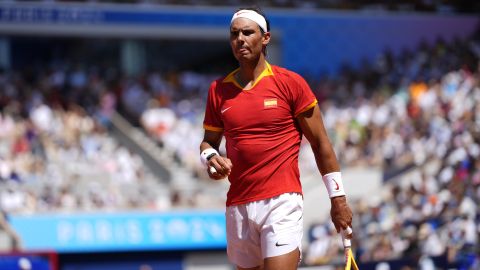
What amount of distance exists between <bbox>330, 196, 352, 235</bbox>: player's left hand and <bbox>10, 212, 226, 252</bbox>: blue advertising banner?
14.4 meters

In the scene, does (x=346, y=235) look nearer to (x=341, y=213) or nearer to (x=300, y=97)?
(x=341, y=213)

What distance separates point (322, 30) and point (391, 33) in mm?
1918

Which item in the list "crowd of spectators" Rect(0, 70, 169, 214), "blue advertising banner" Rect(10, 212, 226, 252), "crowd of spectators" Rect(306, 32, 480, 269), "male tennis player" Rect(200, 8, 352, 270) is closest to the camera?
"male tennis player" Rect(200, 8, 352, 270)

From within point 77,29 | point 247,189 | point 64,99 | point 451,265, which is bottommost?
point 451,265

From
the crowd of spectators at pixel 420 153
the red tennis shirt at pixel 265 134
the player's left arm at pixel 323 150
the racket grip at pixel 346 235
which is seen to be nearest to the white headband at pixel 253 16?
the red tennis shirt at pixel 265 134

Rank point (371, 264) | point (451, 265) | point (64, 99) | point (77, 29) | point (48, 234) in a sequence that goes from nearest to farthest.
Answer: point (371, 264) < point (451, 265) < point (48, 234) < point (64, 99) < point (77, 29)

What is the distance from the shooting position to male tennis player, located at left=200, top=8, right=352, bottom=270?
21.5 ft

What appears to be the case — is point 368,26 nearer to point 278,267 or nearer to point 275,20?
point 275,20

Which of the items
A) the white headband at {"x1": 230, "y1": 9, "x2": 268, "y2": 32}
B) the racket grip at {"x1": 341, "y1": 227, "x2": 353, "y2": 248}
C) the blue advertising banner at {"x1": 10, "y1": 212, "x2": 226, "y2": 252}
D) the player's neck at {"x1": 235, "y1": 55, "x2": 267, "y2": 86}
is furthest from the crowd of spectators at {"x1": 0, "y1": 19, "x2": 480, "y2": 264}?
the white headband at {"x1": 230, "y1": 9, "x2": 268, "y2": 32}

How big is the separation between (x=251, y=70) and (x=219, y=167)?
0.69 metres

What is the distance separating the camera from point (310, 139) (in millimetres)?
6648

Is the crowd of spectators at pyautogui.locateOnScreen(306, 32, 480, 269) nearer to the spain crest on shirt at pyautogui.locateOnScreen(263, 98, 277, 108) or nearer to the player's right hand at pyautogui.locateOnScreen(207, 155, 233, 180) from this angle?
the spain crest on shirt at pyautogui.locateOnScreen(263, 98, 277, 108)

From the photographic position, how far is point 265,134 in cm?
661

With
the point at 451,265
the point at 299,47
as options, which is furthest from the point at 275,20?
the point at 451,265
